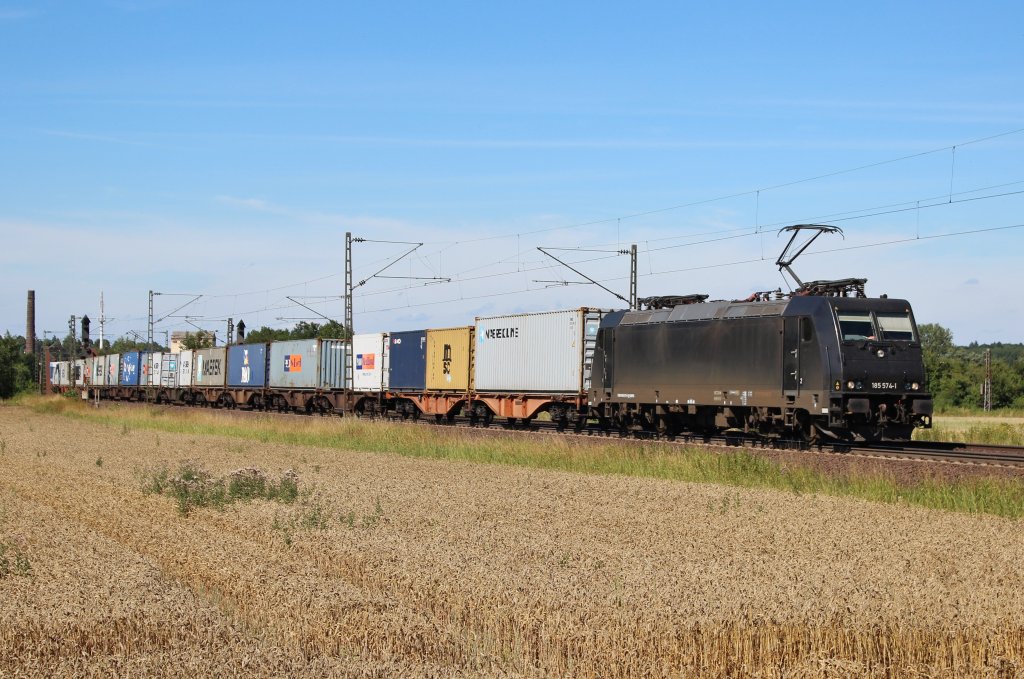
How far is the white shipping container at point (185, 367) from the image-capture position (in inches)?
2725

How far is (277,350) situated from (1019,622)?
50245 mm

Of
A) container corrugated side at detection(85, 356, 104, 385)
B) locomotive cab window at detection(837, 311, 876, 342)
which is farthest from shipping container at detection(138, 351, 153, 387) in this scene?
locomotive cab window at detection(837, 311, 876, 342)

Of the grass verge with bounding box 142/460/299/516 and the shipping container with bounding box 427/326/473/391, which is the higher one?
the shipping container with bounding box 427/326/473/391

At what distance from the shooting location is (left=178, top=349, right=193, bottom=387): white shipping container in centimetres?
6921

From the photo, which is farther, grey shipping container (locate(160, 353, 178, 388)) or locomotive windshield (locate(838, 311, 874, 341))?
grey shipping container (locate(160, 353, 178, 388))

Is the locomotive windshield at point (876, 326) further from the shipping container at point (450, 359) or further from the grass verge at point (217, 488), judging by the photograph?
the shipping container at point (450, 359)

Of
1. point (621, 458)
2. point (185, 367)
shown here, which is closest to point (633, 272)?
point (621, 458)

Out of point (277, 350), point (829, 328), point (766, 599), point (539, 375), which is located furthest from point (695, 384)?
point (277, 350)

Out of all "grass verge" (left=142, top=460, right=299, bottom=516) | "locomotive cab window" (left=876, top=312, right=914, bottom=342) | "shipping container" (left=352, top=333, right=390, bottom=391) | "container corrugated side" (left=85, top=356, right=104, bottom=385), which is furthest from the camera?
"container corrugated side" (left=85, top=356, right=104, bottom=385)

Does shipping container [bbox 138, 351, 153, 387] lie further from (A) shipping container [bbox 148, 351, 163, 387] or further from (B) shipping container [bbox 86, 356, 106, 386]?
(B) shipping container [bbox 86, 356, 106, 386]

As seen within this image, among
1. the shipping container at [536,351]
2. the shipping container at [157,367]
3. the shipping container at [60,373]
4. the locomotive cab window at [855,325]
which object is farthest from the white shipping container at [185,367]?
the locomotive cab window at [855,325]

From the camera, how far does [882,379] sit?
2486 cm


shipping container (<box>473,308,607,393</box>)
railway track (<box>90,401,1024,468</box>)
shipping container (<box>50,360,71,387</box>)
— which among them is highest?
shipping container (<box>473,308,607,393</box>)

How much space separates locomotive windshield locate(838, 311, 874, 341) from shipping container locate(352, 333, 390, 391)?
79.8 feet
